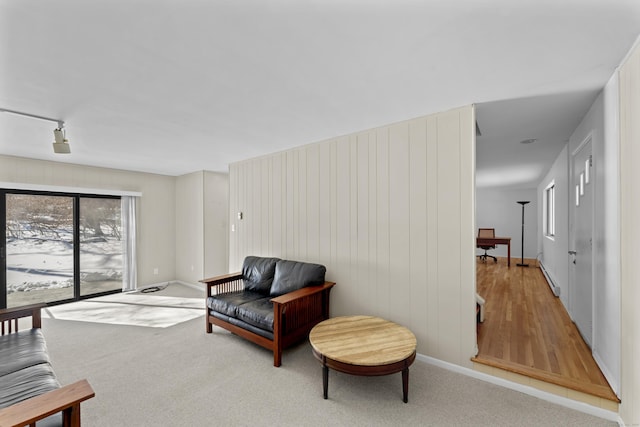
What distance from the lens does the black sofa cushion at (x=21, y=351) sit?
183 cm

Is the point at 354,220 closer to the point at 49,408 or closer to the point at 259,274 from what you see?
the point at 259,274

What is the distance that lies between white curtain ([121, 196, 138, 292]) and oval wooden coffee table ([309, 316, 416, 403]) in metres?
4.48

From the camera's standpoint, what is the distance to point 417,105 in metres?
2.43

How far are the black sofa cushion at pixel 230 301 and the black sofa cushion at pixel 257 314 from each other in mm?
100

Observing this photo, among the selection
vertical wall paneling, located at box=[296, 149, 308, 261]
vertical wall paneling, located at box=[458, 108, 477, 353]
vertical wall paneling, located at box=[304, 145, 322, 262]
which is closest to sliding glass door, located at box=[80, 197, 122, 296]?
vertical wall paneling, located at box=[296, 149, 308, 261]

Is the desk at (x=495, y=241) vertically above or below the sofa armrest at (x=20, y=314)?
above

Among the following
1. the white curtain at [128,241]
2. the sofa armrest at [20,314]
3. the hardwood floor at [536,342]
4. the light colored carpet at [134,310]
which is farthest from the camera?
the white curtain at [128,241]

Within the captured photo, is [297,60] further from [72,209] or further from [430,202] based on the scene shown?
[72,209]

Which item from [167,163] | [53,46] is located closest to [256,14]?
[53,46]

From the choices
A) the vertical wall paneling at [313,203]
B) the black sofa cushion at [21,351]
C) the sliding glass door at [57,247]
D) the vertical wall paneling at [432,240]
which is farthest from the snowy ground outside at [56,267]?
the vertical wall paneling at [432,240]

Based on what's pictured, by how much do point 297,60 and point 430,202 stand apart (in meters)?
1.72

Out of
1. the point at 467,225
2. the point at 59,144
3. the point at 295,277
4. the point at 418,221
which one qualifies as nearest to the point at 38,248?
the point at 59,144

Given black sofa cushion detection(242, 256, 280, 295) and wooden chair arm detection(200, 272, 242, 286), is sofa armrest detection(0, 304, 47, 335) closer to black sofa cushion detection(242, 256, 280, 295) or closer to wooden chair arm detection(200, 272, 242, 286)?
wooden chair arm detection(200, 272, 242, 286)

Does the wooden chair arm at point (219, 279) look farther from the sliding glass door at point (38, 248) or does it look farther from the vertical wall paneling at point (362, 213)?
the sliding glass door at point (38, 248)
